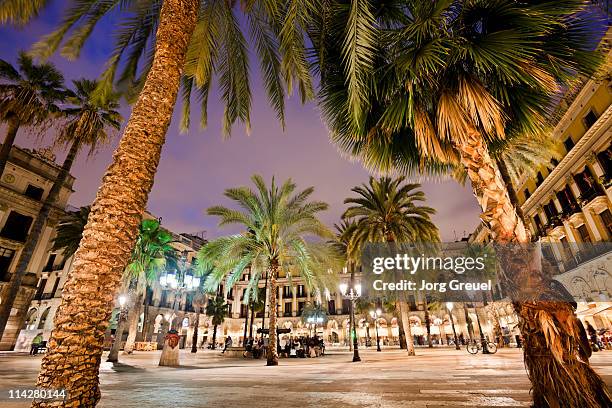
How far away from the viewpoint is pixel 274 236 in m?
15.6

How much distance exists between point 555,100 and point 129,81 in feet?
33.6

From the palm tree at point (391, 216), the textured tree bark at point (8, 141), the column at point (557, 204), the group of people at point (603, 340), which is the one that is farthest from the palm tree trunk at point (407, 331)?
the textured tree bark at point (8, 141)

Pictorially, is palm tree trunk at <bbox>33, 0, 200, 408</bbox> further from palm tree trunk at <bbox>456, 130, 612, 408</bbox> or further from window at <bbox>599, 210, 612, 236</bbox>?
window at <bbox>599, 210, 612, 236</bbox>

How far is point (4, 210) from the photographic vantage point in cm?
2508

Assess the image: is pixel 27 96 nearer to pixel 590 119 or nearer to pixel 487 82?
pixel 487 82

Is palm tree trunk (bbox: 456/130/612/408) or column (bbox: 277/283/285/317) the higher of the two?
column (bbox: 277/283/285/317)

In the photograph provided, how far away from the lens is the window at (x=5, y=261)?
2486 cm

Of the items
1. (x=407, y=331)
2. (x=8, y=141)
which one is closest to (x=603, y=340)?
(x=407, y=331)

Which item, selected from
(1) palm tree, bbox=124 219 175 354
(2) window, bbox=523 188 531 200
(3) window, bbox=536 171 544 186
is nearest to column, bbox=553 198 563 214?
(3) window, bbox=536 171 544 186

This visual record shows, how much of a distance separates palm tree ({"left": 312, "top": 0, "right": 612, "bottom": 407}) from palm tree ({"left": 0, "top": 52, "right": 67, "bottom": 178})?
1874cm

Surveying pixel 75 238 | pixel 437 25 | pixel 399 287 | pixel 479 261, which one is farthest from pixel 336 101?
pixel 479 261

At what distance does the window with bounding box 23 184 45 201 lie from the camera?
26938 mm

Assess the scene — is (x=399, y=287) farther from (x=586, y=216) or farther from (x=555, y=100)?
(x=555, y=100)

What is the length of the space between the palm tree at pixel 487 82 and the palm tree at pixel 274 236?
9.83m
